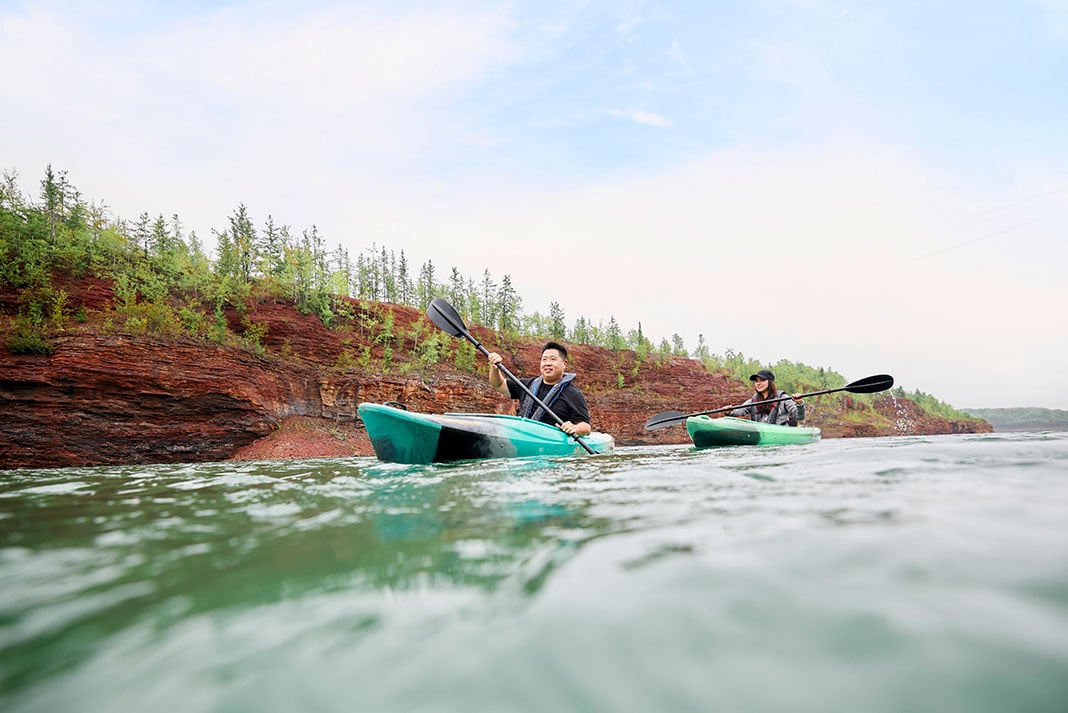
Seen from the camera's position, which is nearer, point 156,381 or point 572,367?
point 156,381

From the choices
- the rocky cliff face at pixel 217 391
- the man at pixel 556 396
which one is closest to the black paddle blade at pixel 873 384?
the man at pixel 556 396

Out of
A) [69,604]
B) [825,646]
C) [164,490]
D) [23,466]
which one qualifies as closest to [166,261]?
[23,466]

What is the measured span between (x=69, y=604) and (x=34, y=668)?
0.34 m

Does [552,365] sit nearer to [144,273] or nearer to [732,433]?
[732,433]

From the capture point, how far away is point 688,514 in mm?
1774

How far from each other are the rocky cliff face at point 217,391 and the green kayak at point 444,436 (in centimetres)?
939

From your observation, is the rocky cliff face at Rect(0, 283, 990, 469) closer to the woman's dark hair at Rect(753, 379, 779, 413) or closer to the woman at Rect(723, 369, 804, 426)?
the woman's dark hair at Rect(753, 379, 779, 413)

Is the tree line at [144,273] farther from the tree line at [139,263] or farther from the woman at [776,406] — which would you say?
the woman at [776,406]

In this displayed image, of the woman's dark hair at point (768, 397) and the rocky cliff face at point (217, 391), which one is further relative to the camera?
the woman's dark hair at point (768, 397)

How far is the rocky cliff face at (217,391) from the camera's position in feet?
32.8

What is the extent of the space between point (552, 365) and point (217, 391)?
31.7ft

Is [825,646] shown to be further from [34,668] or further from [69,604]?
[69,604]

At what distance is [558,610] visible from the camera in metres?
0.95

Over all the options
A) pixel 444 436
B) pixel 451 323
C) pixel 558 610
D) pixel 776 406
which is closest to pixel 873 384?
pixel 776 406
